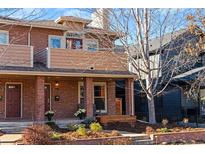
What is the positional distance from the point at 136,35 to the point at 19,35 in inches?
264

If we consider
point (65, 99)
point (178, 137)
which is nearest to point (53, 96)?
point (65, 99)

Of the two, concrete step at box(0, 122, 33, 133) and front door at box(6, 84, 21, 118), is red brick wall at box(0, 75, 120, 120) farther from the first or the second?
concrete step at box(0, 122, 33, 133)

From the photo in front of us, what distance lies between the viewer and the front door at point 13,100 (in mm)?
20188

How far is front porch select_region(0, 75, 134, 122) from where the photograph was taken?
19672 millimetres

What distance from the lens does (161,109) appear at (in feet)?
84.6

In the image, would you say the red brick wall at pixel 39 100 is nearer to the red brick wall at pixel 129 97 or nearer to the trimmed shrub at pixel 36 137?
the red brick wall at pixel 129 97

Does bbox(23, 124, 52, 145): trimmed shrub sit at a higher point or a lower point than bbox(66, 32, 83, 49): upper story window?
lower

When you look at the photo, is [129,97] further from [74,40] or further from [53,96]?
Answer: [74,40]

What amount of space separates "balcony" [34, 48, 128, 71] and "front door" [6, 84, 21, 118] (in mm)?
2066

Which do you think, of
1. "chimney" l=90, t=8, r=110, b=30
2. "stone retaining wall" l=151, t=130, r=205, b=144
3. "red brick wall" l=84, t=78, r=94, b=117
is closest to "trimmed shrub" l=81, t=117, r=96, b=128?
"red brick wall" l=84, t=78, r=94, b=117

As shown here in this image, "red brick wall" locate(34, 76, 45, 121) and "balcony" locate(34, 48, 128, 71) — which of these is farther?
"balcony" locate(34, 48, 128, 71)

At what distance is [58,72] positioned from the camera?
18.9 m

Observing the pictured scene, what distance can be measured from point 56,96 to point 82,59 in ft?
9.07
